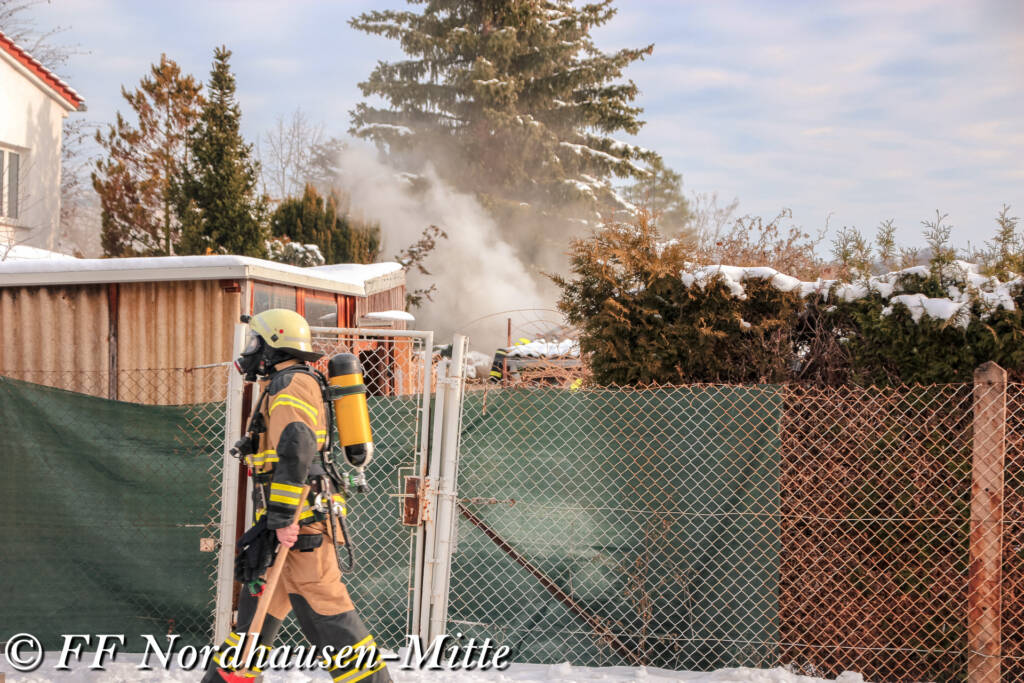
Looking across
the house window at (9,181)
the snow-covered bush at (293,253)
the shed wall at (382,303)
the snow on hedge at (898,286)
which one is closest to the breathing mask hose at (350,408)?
the snow on hedge at (898,286)

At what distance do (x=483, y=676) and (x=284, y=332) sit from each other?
2.38 m

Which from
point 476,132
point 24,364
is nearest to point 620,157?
point 476,132

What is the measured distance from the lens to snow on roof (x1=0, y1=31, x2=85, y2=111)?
15781 mm

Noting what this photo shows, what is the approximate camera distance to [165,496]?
501cm

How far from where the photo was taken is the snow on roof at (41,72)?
51.8 ft

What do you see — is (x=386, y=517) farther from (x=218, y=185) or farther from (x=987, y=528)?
(x=218, y=185)

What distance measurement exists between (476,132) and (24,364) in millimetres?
27469

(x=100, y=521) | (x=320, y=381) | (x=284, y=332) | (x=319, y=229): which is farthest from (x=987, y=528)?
(x=319, y=229)

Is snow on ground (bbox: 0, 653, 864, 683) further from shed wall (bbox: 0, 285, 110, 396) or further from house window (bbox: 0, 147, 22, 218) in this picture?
house window (bbox: 0, 147, 22, 218)

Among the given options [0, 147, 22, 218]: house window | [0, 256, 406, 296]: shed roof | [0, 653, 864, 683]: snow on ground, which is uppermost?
[0, 147, 22, 218]: house window

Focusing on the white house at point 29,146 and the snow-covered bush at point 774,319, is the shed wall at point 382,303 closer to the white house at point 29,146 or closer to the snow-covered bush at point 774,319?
the snow-covered bush at point 774,319

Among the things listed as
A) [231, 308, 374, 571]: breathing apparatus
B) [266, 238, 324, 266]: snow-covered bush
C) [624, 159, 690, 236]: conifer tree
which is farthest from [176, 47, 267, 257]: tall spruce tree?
[624, 159, 690, 236]: conifer tree

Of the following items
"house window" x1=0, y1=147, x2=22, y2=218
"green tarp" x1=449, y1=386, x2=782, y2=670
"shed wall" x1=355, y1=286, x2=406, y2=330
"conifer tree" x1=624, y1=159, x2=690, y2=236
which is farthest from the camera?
"conifer tree" x1=624, y1=159, x2=690, y2=236

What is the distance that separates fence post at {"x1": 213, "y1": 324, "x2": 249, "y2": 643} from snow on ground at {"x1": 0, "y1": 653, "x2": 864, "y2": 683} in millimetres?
403
